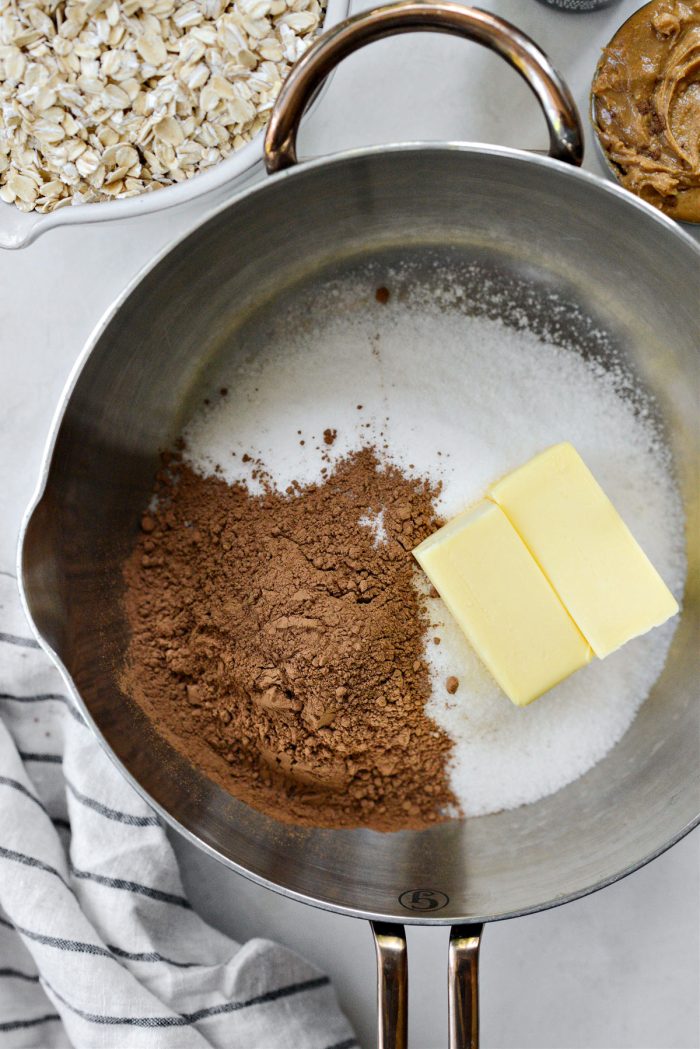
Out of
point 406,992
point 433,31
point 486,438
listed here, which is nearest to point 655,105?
point 433,31

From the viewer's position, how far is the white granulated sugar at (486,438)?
0.86 metres

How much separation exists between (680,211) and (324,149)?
369 mm

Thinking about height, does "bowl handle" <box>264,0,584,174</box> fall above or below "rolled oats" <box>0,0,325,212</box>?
below

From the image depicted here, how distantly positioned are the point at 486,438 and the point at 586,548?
0.53 ft

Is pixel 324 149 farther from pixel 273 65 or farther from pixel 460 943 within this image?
pixel 460 943

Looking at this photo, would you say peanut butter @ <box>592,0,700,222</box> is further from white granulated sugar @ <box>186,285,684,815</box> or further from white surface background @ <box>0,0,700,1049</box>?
white granulated sugar @ <box>186,285,684,815</box>

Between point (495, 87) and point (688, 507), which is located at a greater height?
point (495, 87)

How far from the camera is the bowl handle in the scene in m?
0.67

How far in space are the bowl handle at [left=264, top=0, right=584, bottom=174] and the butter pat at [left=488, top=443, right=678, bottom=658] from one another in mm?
303

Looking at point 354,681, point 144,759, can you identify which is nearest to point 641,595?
point 354,681

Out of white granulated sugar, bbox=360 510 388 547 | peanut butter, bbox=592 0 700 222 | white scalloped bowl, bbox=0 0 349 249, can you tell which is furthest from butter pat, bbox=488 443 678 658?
white scalloped bowl, bbox=0 0 349 249

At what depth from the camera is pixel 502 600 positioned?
2.58 feet

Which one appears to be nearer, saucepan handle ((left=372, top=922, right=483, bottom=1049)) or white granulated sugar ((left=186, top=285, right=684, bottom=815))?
saucepan handle ((left=372, top=922, right=483, bottom=1049))

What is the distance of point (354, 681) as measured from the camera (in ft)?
2.66
